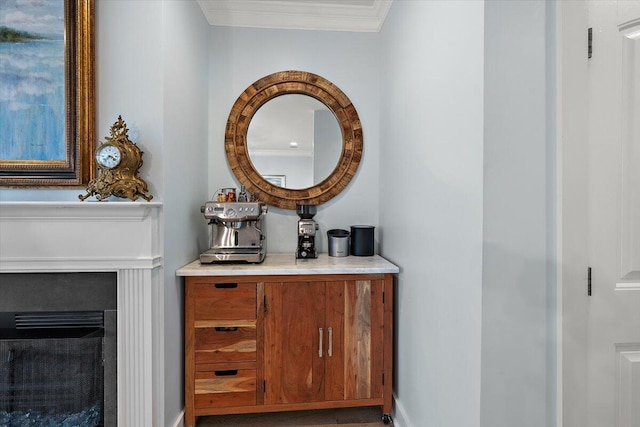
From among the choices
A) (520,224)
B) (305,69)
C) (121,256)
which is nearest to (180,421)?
(121,256)

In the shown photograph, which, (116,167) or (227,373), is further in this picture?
(227,373)

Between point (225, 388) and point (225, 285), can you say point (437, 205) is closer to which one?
point (225, 285)

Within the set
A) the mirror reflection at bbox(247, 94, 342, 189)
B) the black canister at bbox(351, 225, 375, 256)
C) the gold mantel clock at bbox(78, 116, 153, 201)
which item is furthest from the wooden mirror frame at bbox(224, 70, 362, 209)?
the gold mantel clock at bbox(78, 116, 153, 201)

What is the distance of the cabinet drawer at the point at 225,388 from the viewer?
1.88 meters

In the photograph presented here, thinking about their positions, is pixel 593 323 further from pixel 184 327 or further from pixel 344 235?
pixel 184 327

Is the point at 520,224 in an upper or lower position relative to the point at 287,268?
upper

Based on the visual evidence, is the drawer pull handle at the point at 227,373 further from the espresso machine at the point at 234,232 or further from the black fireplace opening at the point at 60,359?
the espresso machine at the point at 234,232

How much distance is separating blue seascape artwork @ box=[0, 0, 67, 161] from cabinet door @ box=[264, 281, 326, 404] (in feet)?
4.74

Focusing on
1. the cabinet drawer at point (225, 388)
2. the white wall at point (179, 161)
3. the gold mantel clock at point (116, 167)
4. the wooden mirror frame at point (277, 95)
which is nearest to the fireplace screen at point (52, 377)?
the white wall at point (179, 161)

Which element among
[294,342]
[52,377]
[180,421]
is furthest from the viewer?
[294,342]

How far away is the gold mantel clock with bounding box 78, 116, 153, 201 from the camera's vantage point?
150 centimetres

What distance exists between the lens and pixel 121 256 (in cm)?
154

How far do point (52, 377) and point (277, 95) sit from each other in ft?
7.24

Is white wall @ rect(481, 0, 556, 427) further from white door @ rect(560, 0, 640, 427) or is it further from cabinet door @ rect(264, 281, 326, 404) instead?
cabinet door @ rect(264, 281, 326, 404)
